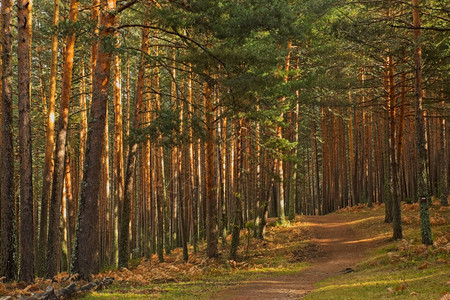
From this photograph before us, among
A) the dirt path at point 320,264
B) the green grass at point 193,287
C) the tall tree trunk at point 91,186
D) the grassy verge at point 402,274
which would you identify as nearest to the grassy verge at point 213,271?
the green grass at point 193,287

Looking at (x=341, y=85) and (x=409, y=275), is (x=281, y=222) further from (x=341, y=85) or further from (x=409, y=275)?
(x=409, y=275)

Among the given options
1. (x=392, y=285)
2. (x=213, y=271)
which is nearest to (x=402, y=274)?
(x=392, y=285)

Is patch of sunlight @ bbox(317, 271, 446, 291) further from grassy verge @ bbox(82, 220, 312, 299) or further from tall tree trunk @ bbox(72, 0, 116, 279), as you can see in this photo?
tall tree trunk @ bbox(72, 0, 116, 279)

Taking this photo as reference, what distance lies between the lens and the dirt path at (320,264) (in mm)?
12047

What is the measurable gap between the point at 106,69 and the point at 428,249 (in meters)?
11.5

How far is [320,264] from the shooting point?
17906mm

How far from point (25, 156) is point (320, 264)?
12031mm

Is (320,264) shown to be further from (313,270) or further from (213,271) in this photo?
(213,271)

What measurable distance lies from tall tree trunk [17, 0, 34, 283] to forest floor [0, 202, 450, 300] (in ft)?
2.40

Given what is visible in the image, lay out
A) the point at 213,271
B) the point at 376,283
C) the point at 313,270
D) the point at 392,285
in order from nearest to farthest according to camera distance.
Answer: the point at 392,285
the point at 376,283
the point at 313,270
the point at 213,271

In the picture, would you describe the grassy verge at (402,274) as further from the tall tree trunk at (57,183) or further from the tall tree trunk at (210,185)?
the tall tree trunk at (57,183)

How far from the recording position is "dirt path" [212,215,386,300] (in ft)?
39.5

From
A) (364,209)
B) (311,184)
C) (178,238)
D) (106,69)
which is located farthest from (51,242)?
(311,184)

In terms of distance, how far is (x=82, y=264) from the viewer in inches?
446
